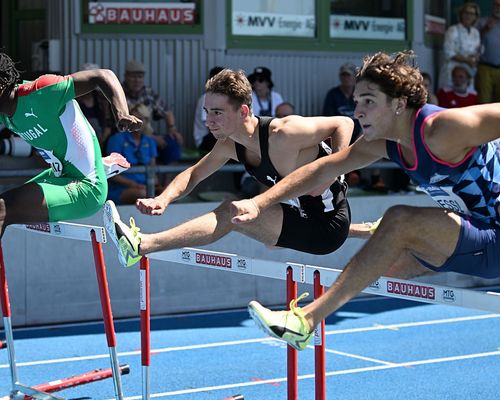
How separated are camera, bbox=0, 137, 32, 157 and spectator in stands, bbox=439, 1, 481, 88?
566 centimetres

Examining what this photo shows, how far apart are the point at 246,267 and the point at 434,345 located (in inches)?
165

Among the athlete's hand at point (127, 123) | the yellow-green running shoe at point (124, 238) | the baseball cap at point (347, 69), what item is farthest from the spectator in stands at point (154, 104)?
the yellow-green running shoe at point (124, 238)

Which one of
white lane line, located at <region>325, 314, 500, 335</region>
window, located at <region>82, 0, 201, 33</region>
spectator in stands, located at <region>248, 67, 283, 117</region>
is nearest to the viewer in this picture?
white lane line, located at <region>325, 314, 500, 335</region>

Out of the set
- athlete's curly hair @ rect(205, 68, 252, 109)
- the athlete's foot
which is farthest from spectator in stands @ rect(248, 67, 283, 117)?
athlete's curly hair @ rect(205, 68, 252, 109)

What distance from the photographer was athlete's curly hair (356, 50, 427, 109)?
5.02 metres

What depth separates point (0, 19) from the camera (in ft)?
44.4

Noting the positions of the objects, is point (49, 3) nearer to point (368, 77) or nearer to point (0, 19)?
point (0, 19)

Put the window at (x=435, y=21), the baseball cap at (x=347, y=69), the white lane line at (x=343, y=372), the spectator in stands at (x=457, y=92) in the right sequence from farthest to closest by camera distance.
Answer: the window at (x=435, y=21) → the spectator in stands at (x=457, y=92) → the baseball cap at (x=347, y=69) → the white lane line at (x=343, y=372)

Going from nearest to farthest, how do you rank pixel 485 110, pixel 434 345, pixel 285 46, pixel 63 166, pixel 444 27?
pixel 485 110 < pixel 63 166 < pixel 434 345 < pixel 285 46 < pixel 444 27

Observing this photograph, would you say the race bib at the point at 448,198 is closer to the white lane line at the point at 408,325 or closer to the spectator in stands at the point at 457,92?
the white lane line at the point at 408,325

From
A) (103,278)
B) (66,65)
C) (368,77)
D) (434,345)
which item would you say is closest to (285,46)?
(66,65)

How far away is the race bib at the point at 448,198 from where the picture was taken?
5199 mm

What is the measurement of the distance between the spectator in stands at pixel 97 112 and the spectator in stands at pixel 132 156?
170mm

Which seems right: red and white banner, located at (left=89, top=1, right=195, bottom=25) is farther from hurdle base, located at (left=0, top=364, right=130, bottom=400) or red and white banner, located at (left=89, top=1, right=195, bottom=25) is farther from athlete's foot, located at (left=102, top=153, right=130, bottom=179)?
athlete's foot, located at (left=102, top=153, right=130, bottom=179)
